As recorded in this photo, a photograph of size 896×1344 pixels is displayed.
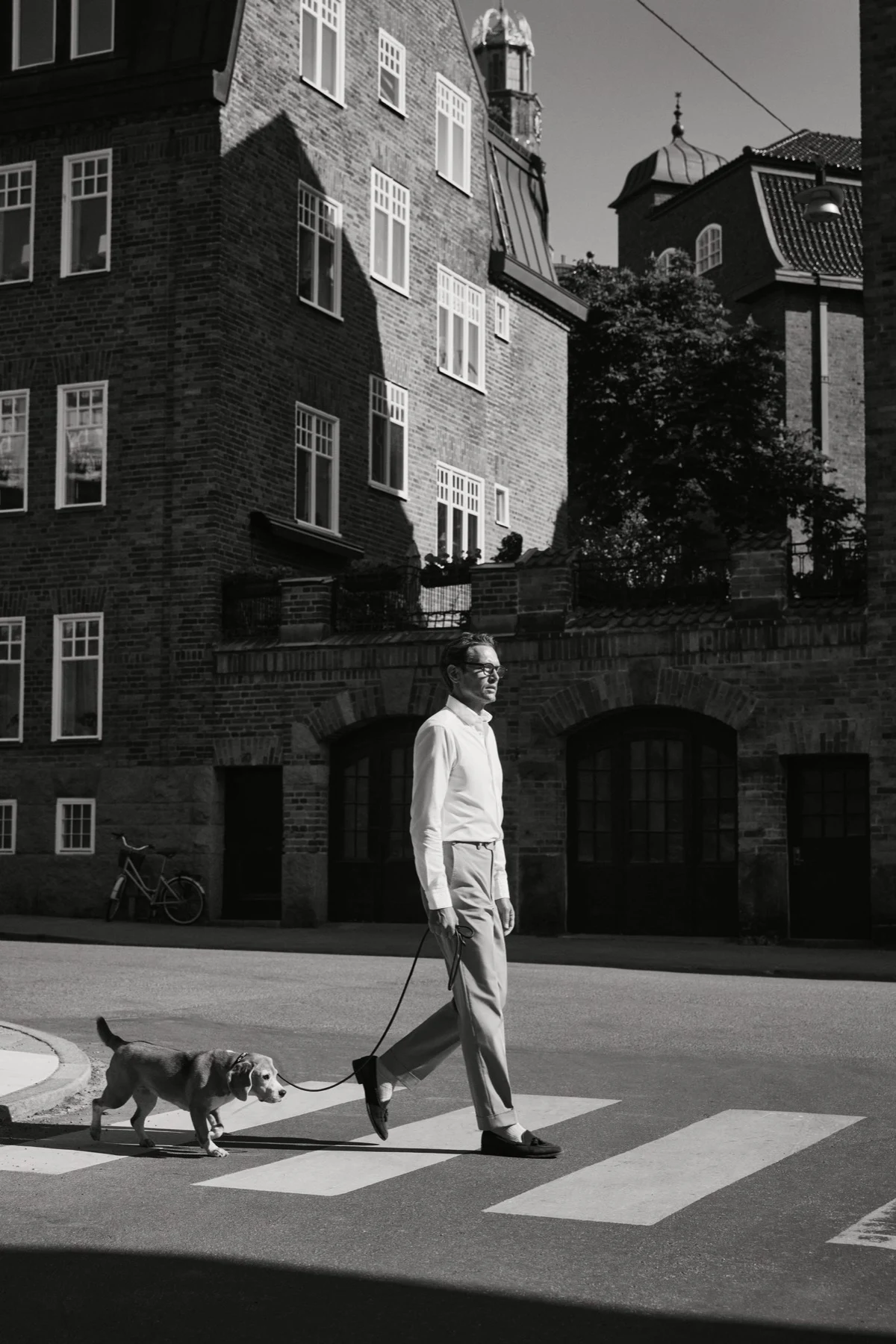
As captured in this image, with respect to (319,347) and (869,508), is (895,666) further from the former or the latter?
(319,347)

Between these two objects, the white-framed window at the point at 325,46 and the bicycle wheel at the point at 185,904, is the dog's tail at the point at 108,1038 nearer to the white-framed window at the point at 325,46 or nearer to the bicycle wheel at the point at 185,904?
the bicycle wheel at the point at 185,904

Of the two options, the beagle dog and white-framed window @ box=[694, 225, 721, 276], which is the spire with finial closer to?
white-framed window @ box=[694, 225, 721, 276]

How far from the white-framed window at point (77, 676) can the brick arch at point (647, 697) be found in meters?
7.01

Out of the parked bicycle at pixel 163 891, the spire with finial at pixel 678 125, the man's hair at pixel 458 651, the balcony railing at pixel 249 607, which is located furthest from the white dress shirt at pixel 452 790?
the spire with finial at pixel 678 125

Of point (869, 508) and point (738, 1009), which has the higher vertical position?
point (869, 508)

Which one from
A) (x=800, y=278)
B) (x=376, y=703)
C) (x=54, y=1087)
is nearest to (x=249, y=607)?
(x=376, y=703)

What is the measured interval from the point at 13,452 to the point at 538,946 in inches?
455

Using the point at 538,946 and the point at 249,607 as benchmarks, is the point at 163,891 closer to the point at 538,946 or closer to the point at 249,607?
the point at 249,607

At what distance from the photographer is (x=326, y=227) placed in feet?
94.2

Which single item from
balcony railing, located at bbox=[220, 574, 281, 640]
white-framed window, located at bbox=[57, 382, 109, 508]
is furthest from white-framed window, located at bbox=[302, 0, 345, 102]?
balcony railing, located at bbox=[220, 574, 281, 640]

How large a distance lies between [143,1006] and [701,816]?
10628 millimetres

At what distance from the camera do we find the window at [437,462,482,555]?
31906 millimetres

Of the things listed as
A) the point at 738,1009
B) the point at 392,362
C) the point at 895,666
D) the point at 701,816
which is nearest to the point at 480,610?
the point at 701,816

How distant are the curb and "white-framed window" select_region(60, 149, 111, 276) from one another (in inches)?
717
